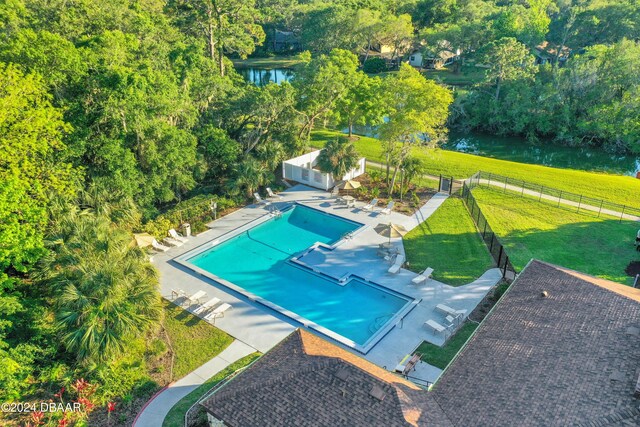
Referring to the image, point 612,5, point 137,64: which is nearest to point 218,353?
point 137,64

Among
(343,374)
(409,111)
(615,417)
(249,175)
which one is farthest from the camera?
(249,175)

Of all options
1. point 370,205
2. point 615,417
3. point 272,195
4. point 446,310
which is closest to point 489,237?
point 446,310

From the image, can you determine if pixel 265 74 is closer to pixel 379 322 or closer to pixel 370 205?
pixel 370 205

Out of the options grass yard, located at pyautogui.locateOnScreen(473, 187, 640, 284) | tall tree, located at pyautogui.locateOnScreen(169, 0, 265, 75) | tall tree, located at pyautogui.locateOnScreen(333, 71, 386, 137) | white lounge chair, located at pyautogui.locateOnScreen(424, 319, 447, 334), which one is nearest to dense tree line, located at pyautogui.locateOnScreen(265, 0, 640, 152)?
tall tree, located at pyautogui.locateOnScreen(169, 0, 265, 75)

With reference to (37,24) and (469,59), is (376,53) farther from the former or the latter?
(37,24)

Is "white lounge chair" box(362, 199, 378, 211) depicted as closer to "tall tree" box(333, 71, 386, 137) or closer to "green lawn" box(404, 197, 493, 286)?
"green lawn" box(404, 197, 493, 286)

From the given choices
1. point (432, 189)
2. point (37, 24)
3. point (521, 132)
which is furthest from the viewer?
point (521, 132)
